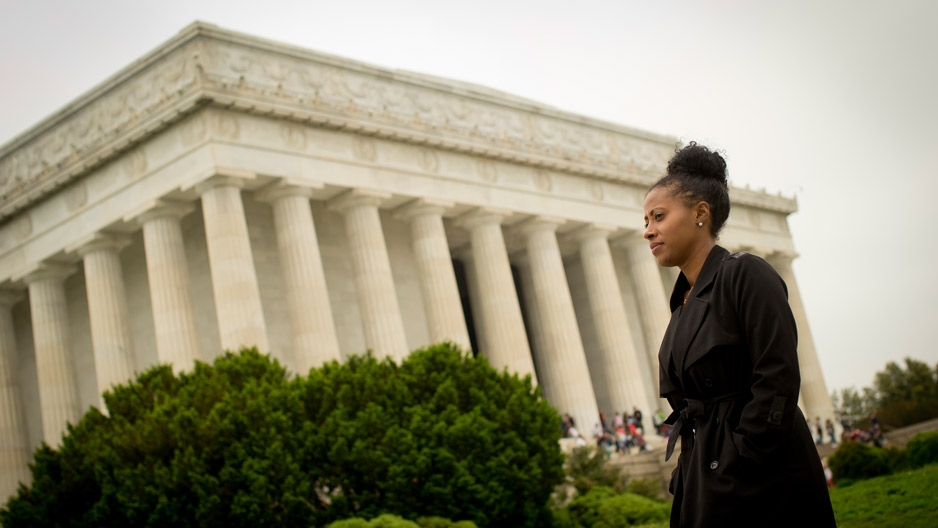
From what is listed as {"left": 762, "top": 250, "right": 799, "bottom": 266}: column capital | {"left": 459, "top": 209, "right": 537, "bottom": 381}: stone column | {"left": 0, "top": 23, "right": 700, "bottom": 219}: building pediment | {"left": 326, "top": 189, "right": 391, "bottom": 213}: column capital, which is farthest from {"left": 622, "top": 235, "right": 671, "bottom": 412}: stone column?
{"left": 326, "top": 189, "right": 391, "bottom": 213}: column capital

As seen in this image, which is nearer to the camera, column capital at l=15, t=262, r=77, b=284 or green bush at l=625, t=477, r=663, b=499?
green bush at l=625, t=477, r=663, b=499

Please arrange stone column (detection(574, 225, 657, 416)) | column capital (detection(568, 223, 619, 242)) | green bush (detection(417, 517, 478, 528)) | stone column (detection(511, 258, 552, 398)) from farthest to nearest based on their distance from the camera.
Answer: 1. stone column (detection(511, 258, 552, 398))
2. column capital (detection(568, 223, 619, 242))
3. stone column (detection(574, 225, 657, 416))
4. green bush (detection(417, 517, 478, 528))

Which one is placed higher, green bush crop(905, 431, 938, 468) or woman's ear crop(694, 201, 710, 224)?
woman's ear crop(694, 201, 710, 224)

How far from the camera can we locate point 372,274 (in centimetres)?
4544

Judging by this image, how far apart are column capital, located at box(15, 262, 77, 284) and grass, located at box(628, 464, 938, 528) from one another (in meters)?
35.2

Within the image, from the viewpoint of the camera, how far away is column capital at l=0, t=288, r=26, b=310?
50031 mm

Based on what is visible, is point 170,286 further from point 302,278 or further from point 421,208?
point 421,208

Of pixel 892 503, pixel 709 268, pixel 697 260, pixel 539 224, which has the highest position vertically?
pixel 539 224

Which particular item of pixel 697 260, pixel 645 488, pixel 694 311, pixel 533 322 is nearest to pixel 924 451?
pixel 645 488

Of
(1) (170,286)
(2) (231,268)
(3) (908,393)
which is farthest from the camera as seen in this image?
(3) (908,393)

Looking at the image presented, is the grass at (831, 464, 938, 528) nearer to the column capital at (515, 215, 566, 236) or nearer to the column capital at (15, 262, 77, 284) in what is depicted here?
the column capital at (515, 215, 566, 236)

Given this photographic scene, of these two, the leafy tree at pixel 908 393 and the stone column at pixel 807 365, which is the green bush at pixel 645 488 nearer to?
the stone column at pixel 807 365

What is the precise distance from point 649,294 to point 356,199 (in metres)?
21.0

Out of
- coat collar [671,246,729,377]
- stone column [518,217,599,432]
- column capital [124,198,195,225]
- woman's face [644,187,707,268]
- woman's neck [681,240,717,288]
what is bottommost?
coat collar [671,246,729,377]
